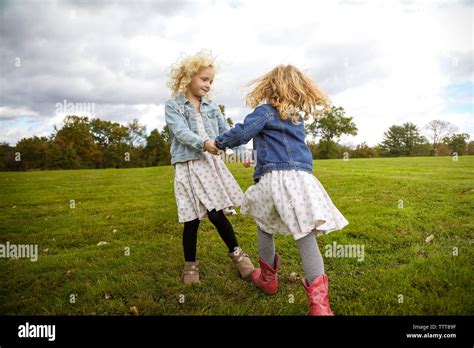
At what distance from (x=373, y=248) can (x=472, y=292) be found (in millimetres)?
1017

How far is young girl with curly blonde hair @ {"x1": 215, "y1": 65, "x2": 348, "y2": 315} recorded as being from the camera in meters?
2.44

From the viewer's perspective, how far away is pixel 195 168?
10.0 feet

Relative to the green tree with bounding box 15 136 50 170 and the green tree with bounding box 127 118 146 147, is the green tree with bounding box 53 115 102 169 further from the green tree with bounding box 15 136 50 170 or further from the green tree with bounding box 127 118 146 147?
the green tree with bounding box 127 118 146 147

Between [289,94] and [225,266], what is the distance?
171cm

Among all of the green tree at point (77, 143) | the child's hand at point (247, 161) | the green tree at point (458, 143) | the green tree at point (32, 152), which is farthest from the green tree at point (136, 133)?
the child's hand at point (247, 161)

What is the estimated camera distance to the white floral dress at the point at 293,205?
2424 mm

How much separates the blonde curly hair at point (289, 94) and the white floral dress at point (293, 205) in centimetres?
46

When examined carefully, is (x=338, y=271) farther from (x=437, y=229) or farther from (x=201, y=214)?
(x=437, y=229)

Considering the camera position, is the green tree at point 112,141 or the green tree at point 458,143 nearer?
the green tree at point 458,143

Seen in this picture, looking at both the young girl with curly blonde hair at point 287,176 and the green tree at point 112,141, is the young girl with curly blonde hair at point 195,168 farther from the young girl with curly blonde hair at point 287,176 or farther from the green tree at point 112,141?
the green tree at point 112,141

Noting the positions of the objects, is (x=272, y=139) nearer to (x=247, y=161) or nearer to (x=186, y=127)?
(x=247, y=161)

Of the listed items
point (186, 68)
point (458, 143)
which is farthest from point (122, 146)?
point (186, 68)

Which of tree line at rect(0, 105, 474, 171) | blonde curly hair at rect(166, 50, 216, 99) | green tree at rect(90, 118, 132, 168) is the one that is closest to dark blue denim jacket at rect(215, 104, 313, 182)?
blonde curly hair at rect(166, 50, 216, 99)

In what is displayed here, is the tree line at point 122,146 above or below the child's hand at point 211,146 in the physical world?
above
